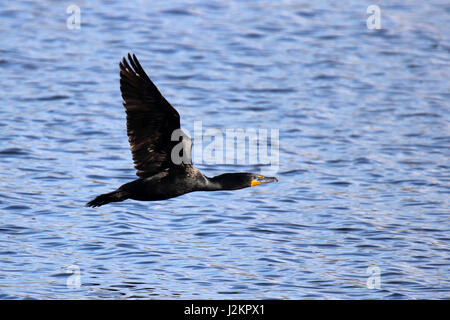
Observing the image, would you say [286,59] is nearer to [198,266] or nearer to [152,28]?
[152,28]

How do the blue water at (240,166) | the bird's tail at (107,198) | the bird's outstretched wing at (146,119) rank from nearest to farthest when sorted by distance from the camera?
the bird's outstretched wing at (146,119) < the bird's tail at (107,198) < the blue water at (240,166)

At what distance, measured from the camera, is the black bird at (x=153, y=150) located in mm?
8758

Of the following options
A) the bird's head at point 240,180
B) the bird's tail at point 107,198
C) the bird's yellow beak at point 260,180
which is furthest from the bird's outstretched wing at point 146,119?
the bird's yellow beak at point 260,180

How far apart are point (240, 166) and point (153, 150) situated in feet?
13.0

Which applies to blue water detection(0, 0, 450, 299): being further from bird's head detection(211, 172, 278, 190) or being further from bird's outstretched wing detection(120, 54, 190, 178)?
bird's outstretched wing detection(120, 54, 190, 178)

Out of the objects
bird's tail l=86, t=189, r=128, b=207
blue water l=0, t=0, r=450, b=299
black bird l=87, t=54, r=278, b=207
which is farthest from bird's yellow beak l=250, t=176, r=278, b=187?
bird's tail l=86, t=189, r=128, b=207

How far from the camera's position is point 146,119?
8930 millimetres

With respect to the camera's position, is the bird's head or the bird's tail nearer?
the bird's tail

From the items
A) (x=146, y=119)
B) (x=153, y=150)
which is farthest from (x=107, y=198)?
(x=146, y=119)

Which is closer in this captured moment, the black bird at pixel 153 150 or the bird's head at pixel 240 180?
the black bird at pixel 153 150

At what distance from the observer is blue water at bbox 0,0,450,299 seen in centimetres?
968

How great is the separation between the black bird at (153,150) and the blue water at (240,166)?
90 centimetres

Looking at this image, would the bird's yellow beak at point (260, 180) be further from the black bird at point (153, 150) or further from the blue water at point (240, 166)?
the blue water at point (240, 166)
